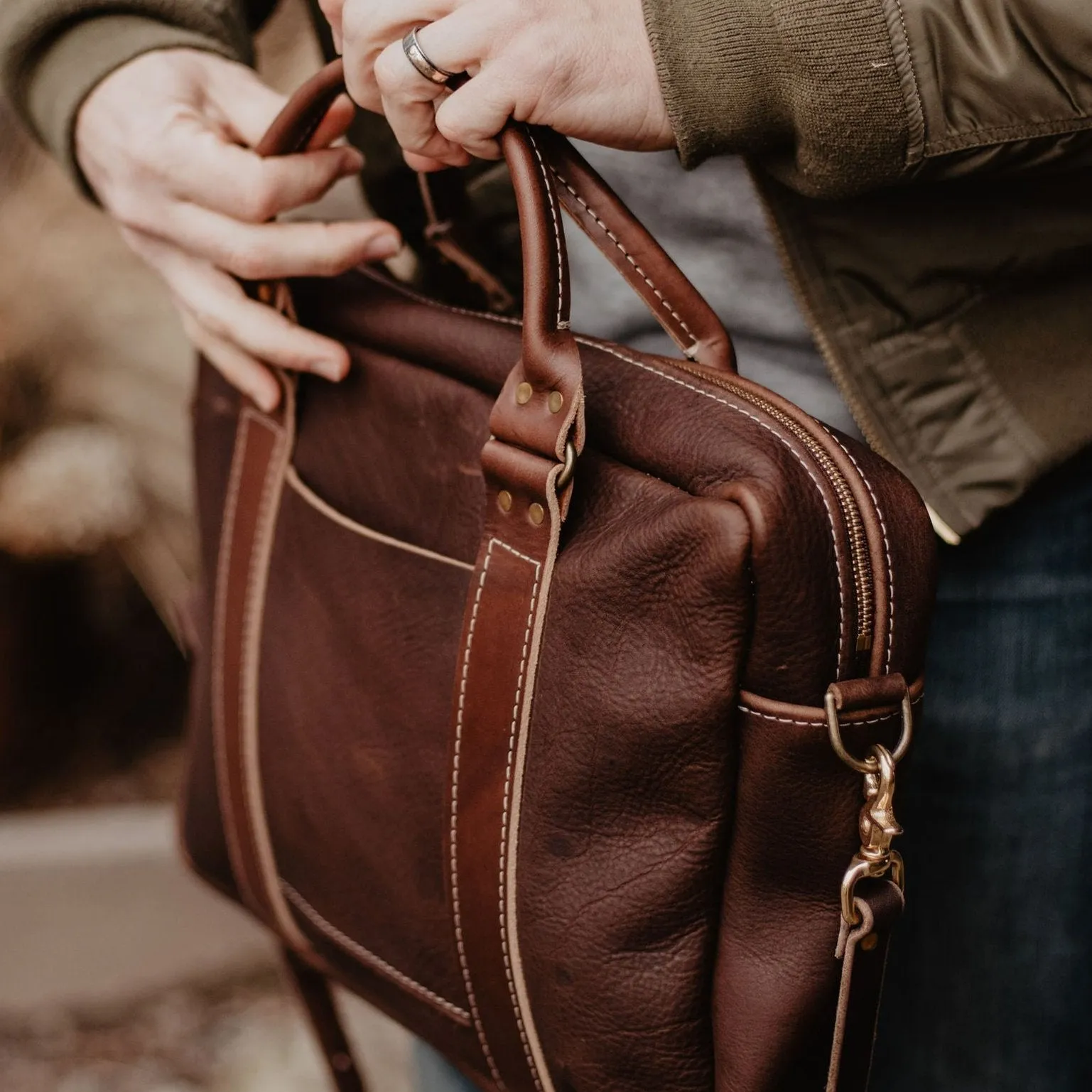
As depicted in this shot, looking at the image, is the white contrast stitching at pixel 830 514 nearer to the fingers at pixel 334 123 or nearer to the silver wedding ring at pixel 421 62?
the silver wedding ring at pixel 421 62

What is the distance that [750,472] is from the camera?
0.59 meters

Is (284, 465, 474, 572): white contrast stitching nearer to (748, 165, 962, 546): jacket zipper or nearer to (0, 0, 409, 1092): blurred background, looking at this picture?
(748, 165, 962, 546): jacket zipper

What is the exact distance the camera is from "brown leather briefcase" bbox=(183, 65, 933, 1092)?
597mm

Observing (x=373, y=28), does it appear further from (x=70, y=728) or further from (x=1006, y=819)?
(x=70, y=728)

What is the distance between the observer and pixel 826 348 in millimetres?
751

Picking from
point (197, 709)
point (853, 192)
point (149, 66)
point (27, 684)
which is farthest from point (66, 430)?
point (853, 192)

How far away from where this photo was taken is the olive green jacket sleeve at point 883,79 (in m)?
0.61

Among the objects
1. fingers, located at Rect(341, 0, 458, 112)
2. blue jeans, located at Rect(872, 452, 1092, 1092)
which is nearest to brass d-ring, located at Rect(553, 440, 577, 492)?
fingers, located at Rect(341, 0, 458, 112)

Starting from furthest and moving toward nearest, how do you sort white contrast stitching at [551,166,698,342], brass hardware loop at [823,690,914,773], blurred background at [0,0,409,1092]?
1. blurred background at [0,0,409,1092]
2. white contrast stitching at [551,166,698,342]
3. brass hardware loop at [823,690,914,773]

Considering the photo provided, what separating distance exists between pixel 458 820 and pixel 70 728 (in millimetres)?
1695

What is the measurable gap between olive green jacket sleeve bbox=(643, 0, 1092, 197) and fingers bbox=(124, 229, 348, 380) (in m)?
0.32

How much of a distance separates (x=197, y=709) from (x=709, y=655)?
0.62 metres

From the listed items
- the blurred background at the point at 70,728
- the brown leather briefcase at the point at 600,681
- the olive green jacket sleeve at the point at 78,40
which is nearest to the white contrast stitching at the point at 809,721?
the brown leather briefcase at the point at 600,681

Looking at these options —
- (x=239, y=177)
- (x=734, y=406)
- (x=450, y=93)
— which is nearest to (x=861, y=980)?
(x=734, y=406)
